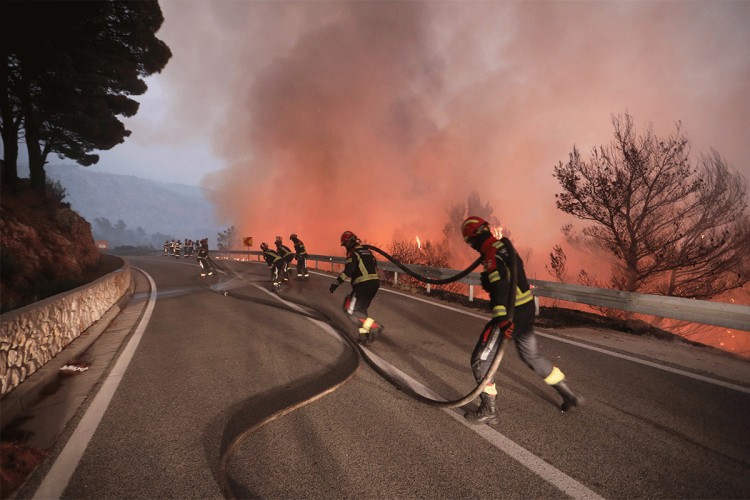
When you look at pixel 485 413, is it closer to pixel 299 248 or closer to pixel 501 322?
pixel 501 322

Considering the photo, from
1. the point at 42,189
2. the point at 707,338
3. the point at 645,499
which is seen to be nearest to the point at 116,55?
the point at 42,189

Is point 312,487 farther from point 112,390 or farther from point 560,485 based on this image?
point 112,390

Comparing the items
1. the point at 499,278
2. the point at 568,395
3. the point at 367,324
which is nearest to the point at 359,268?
the point at 367,324

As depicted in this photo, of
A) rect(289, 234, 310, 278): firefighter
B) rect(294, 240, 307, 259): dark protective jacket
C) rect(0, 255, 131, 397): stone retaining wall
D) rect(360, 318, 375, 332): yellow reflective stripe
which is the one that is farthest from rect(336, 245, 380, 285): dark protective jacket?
rect(294, 240, 307, 259): dark protective jacket

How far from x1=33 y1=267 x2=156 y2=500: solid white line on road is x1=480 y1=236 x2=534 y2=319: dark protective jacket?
341 centimetres

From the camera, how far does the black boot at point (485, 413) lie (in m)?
3.13

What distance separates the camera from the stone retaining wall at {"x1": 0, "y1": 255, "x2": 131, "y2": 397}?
12.1ft

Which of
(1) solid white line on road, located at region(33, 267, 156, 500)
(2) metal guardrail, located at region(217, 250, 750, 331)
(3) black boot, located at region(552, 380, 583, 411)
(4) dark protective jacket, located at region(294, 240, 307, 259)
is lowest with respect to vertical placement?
(1) solid white line on road, located at region(33, 267, 156, 500)

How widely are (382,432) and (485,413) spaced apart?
0.97 metres

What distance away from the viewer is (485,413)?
10.4 feet

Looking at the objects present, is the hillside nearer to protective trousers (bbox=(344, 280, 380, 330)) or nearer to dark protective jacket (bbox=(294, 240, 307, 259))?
A: dark protective jacket (bbox=(294, 240, 307, 259))

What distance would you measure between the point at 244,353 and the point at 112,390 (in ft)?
5.20

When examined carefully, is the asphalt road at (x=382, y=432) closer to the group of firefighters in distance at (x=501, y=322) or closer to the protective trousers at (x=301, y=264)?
the group of firefighters in distance at (x=501, y=322)

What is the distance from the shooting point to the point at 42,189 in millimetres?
18578
